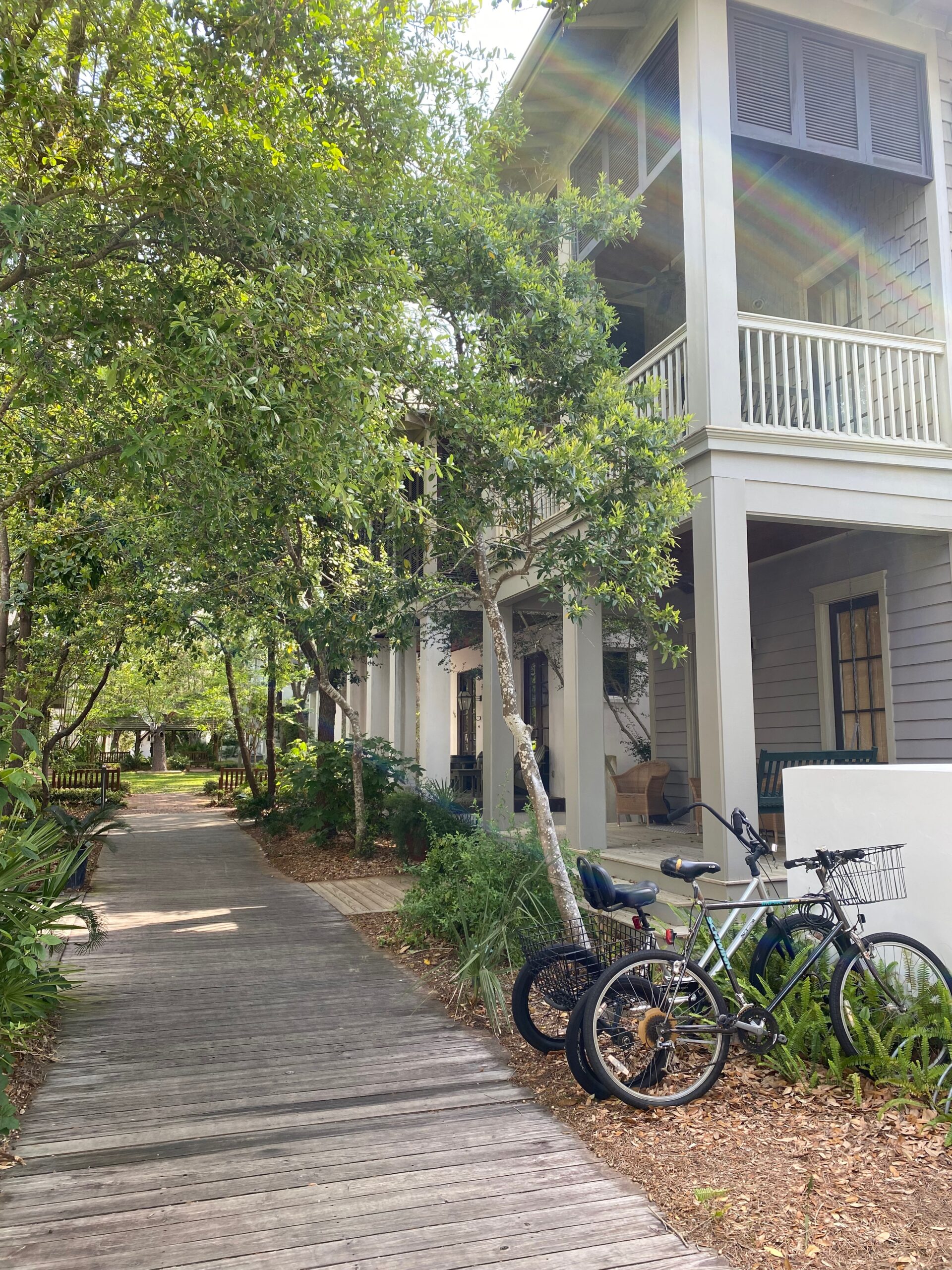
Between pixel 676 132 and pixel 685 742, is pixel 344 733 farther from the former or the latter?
pixel 676 132

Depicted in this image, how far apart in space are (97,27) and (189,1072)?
5.40m

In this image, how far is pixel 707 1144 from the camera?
3.53 m

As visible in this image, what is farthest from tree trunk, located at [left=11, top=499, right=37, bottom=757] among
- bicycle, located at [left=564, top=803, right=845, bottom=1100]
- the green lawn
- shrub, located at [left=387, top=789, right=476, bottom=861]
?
the green lawn

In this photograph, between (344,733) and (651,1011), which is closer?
(651,1011)

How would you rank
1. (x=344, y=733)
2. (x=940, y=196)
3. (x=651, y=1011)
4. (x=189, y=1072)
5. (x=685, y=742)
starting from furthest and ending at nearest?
(x=344, y=733) → (x=685, y=742) → (x=940, y=196) → (x=189, y=1072) → (x=651, y=1011)

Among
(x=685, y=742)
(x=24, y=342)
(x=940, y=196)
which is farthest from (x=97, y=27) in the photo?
(x=685, y=742)

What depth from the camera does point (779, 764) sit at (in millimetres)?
9031

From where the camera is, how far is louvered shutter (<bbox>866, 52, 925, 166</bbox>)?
26.8 feet

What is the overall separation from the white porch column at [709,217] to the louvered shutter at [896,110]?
5.29ft

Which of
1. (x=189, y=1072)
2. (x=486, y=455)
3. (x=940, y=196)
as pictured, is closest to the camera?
(x=189, y=1072)

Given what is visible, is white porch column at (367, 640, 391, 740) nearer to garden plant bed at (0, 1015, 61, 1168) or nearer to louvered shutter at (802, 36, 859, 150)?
louvered shutter at (802, 36, 859, 150)

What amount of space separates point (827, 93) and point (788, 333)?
244 cm

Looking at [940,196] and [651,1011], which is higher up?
[940,196]

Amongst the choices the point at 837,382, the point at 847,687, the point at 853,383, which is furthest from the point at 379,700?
the point at 853,383
